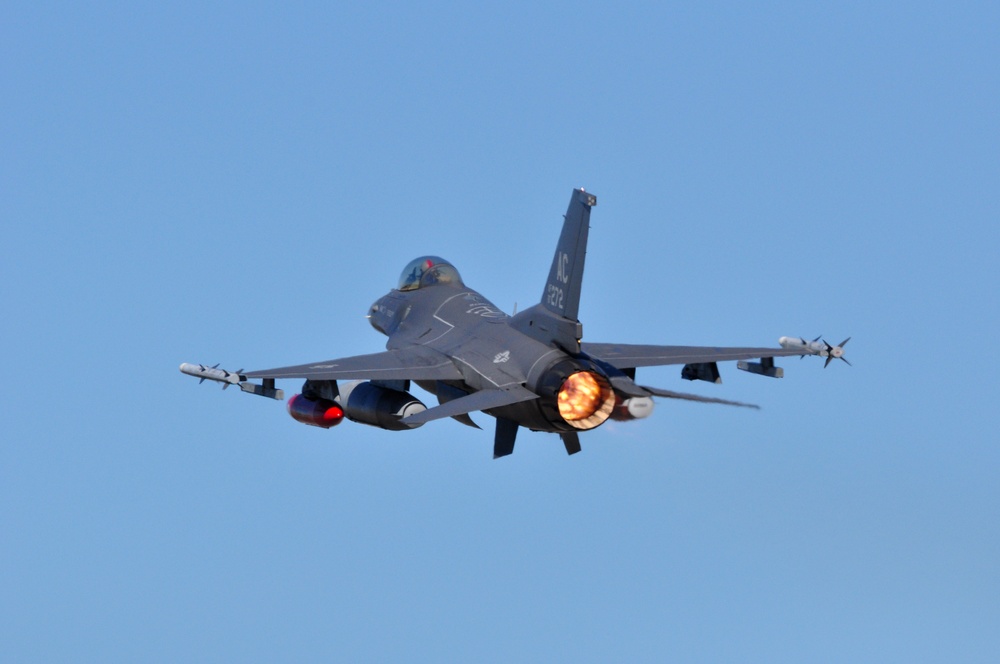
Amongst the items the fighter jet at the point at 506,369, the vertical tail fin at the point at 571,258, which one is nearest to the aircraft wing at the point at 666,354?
the fighter jet at the point at 506,369

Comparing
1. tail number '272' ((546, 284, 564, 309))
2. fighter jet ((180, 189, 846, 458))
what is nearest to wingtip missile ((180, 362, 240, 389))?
fighter jet ((180, 189, 846, 458))

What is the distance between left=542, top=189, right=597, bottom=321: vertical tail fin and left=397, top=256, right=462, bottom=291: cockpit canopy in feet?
26.3

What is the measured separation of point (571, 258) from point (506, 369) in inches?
110

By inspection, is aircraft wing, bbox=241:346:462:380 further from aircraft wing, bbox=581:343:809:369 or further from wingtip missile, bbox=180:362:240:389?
aircraft wing, bbox=581:343:809:369

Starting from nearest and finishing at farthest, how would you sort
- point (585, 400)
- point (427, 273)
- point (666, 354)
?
point (585, 400)
point (666, 354)
point (427, 273)

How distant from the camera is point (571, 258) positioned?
4359 cm

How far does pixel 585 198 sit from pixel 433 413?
5439mm

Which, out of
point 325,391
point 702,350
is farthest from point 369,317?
point 702,350

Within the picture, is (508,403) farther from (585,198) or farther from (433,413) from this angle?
(585,198)

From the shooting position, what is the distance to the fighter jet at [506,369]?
43406mm

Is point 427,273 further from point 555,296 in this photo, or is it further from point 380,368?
point 555,296

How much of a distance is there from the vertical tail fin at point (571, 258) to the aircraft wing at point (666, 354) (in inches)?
117

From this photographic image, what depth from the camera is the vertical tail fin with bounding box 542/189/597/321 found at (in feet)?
143

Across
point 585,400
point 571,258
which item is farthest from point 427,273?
point 585,400
